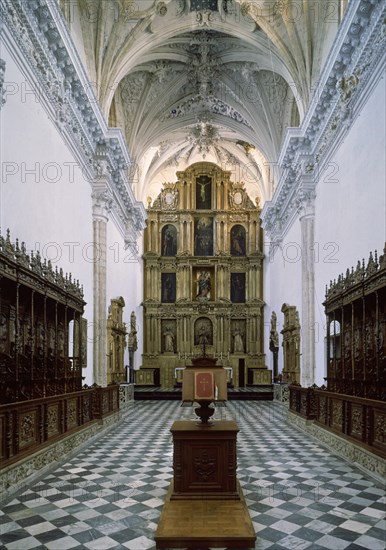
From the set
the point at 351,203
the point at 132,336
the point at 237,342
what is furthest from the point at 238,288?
the point at 351,203

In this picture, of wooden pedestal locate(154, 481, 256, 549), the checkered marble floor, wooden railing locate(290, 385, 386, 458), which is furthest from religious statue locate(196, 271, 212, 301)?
wooden pedestal locate(154, 481, 256, 549)

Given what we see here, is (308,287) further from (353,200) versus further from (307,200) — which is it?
(353,200)

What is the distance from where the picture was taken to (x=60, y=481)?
7.33 m

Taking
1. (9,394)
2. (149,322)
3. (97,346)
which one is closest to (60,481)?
(9,394)

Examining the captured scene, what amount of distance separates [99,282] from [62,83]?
624cm

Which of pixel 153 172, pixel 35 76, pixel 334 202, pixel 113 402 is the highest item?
pixel 153 172

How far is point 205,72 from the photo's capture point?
2083cm

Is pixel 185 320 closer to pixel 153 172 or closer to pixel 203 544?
pixel 153 172

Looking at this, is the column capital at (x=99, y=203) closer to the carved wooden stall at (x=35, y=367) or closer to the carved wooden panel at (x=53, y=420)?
the carved wooden stall at (x=35, y=367)

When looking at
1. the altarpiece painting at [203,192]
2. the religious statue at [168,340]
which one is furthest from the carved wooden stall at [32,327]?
the altarpiece painting at [203,192]

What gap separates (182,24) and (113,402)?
12.2m

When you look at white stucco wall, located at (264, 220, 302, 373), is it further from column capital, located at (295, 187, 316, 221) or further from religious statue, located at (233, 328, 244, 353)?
column capital, located at (295, 187, 316, 221)

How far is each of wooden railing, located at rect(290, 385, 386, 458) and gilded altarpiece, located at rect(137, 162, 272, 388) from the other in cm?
1564

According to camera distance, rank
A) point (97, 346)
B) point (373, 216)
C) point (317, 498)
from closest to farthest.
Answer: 1. point (317, 498)
2. point (373, 216)
3. point (97, 346)
